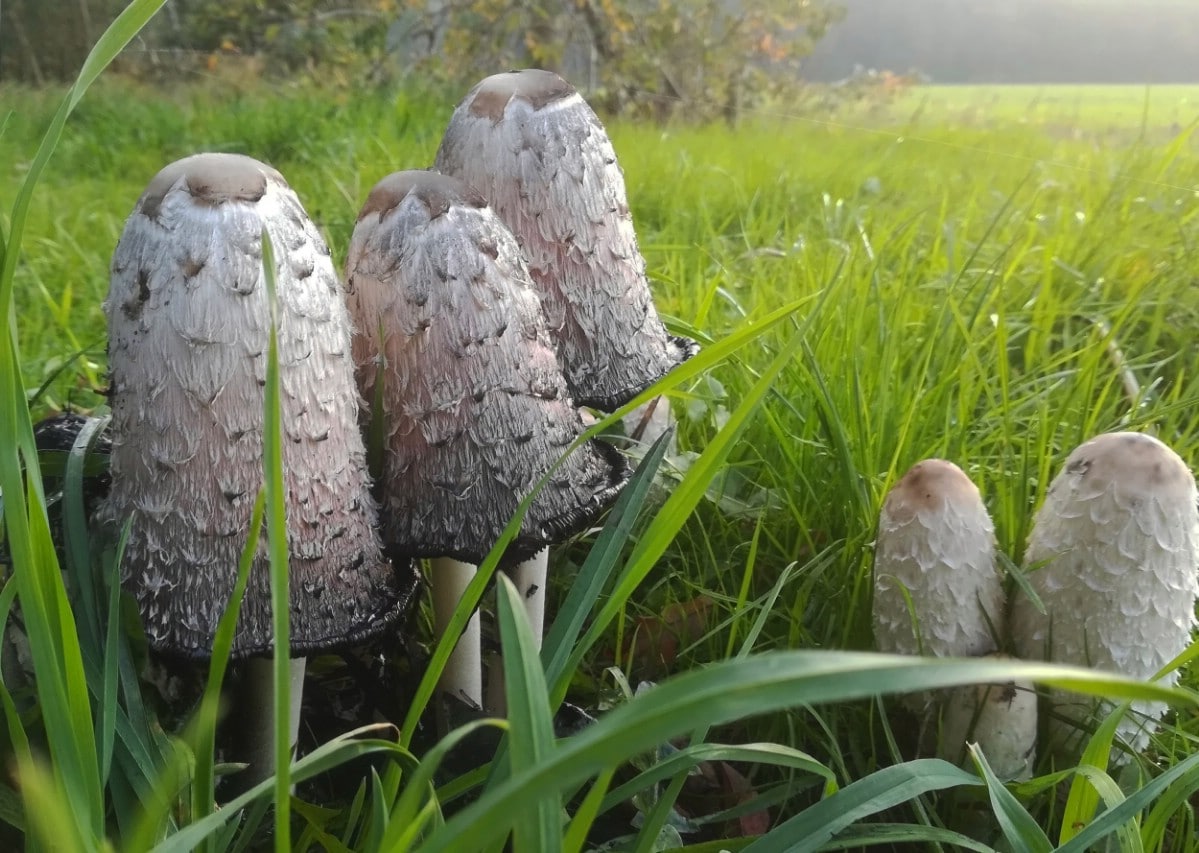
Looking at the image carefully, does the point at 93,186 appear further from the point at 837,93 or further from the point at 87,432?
the point at 87,432

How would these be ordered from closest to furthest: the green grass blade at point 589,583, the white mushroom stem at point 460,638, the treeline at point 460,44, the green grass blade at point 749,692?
the green grass blade at point 749,692
the green grass blade at point 589,583
the white mushroom stem at point 460,638
the treeline at point 460,44

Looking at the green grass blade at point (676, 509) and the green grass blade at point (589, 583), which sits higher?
the green grass blade at point (676, 509)

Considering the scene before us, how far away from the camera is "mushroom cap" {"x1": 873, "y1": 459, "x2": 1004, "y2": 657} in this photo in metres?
0.89

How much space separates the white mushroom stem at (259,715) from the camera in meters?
0.83

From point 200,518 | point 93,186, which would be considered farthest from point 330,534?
point 93,186

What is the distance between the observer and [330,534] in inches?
29.0

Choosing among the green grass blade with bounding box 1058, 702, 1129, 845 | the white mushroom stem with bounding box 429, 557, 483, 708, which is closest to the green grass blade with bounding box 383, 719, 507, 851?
the white mushroom stem with bounding box 429, 557, 483, 708

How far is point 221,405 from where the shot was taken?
692 mm

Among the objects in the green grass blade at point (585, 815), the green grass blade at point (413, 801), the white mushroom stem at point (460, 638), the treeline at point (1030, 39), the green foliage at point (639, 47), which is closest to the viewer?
the green grass blade at point (413, 801)

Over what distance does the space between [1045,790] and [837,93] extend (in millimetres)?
2121

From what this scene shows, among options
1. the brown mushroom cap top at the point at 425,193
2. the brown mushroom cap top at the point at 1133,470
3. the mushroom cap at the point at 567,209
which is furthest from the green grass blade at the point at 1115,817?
the brown mushroom cap top at the point at 425,193

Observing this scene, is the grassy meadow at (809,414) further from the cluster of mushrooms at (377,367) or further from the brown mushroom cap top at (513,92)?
the brown mushroom cap top at (513,92)

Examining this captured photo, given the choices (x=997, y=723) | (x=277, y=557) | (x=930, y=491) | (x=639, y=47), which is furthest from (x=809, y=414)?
(x=639, y=47)

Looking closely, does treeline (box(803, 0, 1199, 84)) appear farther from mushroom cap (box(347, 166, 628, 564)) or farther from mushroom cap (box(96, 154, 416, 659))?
mushroom cap (box(96, 154, 416, 659))
